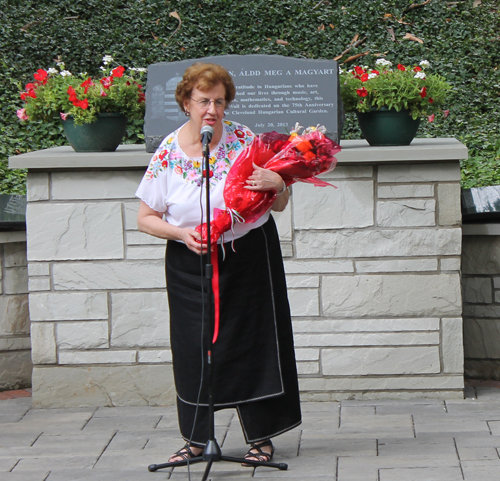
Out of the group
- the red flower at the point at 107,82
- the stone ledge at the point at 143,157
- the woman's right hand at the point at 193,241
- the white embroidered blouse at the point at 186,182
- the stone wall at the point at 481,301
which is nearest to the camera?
the woman's right hand at the point at 193,241

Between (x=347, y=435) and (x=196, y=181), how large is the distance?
159 cm

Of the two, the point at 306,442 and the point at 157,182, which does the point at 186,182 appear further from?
the point at 306,442

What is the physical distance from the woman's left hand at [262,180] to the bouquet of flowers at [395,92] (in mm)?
1555

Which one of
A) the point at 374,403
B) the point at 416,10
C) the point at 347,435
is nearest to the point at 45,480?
the point at 347,435

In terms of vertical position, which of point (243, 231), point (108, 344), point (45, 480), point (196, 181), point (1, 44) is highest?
point (1, 44)

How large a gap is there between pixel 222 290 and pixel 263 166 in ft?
1.87

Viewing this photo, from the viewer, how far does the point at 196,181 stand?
333cm

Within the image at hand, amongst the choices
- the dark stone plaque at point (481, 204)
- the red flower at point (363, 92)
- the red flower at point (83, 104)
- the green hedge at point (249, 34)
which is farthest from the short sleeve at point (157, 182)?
the green hedge at point (249, 34)

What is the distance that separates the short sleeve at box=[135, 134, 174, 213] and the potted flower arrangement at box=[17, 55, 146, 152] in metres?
1.34

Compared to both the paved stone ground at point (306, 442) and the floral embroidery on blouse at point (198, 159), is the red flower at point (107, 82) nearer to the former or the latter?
the floral embroidery on blouse at point (198, 159)

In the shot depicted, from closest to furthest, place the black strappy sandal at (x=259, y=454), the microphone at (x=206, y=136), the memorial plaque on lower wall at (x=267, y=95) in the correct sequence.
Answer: the microphone at (x=206, y=136) → the black strappy sandal at (x=259, y=454) → the memorial plaque on lower wall at (x=267, y=95)

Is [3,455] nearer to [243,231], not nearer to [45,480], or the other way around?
[45,480]

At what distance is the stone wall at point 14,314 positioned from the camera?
4922 millimetres

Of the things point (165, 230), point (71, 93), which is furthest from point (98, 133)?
point (165, 230)
